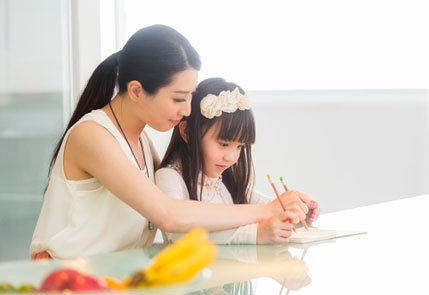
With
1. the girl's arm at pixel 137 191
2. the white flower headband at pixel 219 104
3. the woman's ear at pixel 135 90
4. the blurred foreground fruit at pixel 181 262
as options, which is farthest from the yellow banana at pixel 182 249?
the white flower headband at pixel 219 104

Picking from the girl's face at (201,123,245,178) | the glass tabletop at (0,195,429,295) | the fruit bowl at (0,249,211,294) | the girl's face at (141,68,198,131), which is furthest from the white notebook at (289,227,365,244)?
the fruit bowl at (0,249,211,294)

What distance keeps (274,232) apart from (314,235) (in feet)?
0.51

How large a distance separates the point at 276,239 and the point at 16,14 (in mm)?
2142

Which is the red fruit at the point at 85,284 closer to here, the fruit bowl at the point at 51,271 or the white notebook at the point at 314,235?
the fruit bowl at the point at 51,271

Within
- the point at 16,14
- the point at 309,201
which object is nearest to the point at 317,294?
the point at 309,201

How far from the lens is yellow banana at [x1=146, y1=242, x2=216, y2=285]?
0.84 metres

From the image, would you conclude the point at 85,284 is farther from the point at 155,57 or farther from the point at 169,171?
the point at 169,171

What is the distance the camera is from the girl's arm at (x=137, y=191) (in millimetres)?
2068

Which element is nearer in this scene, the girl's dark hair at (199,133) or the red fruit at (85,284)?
the red fruit at (85,284)

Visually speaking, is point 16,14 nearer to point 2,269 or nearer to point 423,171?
point 423,171

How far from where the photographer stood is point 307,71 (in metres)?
4.84

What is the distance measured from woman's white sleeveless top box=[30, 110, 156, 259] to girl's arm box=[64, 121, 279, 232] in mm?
63

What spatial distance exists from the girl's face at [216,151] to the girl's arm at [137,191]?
353 millimetres

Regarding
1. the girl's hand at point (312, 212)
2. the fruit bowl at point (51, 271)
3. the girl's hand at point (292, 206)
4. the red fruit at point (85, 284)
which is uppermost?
the red fruit at point (85, 284)
